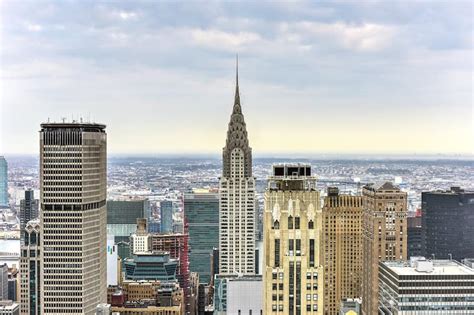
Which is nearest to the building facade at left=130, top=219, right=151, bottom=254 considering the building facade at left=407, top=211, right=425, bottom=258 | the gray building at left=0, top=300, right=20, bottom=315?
the gray building at left=0, top=300, right=20, bottom=315

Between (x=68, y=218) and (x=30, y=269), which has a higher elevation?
(x=68, y=218)

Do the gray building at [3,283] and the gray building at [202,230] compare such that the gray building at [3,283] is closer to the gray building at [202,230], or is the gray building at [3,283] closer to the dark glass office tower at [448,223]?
the gray building at [202,230]

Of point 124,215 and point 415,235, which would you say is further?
point 124,215

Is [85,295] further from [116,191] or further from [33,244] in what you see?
[116,191]

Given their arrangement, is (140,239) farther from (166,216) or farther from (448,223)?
(448,223)

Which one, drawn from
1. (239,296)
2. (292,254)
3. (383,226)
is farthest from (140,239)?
(292,254)

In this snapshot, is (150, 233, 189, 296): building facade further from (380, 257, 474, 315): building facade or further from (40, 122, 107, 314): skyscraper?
(380, 257, 474, 315): building facade

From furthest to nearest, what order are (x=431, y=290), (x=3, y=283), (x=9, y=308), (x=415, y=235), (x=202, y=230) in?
(x=202, y=230)
(x=415, y=235)
(x=3, y=283)
(x=9, y=308)
(x=431, y=290)

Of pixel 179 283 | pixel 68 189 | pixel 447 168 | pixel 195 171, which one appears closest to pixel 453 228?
pixel 447 168
